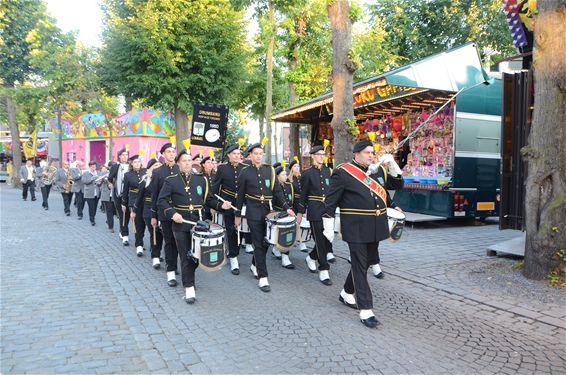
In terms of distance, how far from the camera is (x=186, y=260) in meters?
6.18

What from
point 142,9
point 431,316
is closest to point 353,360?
point 431,316

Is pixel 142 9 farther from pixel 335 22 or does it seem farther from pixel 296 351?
pixel 296 351

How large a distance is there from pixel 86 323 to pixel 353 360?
2.98m

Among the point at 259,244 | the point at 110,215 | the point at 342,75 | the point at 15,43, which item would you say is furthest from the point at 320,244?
the point at 15,43

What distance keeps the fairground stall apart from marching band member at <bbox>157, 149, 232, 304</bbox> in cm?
567

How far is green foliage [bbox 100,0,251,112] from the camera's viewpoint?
59.3ft

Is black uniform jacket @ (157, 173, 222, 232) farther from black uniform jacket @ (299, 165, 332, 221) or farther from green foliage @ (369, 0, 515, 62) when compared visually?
green foliage @ (369, 0, 515, 62)

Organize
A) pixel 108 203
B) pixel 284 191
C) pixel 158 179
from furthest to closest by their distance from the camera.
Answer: pixel 108 203 → pixel 284 191 → pixel 158 179

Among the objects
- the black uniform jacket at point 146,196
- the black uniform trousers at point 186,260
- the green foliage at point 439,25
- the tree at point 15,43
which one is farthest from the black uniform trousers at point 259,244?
the tree at point 15,43

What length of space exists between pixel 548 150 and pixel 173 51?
15535 mm

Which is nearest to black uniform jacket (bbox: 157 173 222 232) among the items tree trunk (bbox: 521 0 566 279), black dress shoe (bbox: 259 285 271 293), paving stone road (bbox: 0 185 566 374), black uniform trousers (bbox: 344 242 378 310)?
paving stone road (bbox: 0 185 566 374)

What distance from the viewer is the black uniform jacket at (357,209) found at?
5.23 metres

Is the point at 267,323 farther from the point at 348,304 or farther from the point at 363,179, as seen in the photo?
the point at 363,179

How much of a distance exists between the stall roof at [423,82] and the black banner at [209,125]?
2.96 metres
